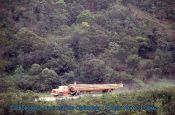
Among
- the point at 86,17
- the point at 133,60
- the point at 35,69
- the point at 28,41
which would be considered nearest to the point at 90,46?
the point at 133,60

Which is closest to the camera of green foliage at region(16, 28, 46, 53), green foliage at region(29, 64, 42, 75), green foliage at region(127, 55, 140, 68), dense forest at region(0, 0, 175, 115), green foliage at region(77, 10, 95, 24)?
dense forest at region(0, 0, 175, 115)

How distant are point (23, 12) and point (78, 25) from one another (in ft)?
11.4

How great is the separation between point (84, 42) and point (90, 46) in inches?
17.4

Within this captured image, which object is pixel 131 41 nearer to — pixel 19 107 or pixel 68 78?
pixel 68 78

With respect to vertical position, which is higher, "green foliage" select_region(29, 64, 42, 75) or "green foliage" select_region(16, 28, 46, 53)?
"green foliage" select_region(16, 28, 46, 53)

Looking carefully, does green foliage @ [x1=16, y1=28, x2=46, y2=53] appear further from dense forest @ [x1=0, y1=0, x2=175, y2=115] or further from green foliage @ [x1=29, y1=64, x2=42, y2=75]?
green foliage @ [x1=29, y1=64, x2=42, y2=75]

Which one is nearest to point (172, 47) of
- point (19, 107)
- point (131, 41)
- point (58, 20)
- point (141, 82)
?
point (131, 41)

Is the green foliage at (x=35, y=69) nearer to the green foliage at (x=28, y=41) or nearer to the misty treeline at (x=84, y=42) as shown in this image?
the misty treeline at (x=84, y=42)

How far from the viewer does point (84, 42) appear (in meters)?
23.4

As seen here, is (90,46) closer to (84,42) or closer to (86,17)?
(84,42)

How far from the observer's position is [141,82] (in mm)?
21781

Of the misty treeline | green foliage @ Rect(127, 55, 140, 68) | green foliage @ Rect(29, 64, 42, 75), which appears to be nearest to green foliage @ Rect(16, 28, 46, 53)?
the misty treeline

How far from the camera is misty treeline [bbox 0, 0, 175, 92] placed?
70.3ft

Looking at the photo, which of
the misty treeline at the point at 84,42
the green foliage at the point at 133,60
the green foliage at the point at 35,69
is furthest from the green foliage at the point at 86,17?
the green foliage at the point at 35,69
